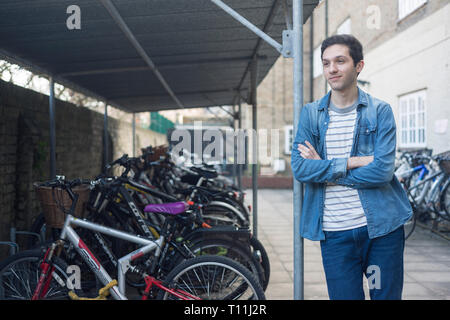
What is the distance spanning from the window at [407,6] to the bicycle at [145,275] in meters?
6.00

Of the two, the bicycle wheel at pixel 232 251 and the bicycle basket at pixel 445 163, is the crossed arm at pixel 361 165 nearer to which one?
the bicycle wheel at pixel 232 251

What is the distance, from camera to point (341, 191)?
196cm

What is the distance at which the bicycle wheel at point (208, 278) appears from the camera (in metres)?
2.59

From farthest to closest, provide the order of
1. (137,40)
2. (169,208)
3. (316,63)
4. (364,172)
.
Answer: (316,63) → (137,40) → (169,208) → (364,172)

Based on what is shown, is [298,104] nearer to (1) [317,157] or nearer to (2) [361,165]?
(1) [317,157]

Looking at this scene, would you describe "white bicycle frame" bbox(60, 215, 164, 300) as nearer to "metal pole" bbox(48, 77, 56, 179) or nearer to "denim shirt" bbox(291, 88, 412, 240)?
"denim shirt" bbox(291, 88, 412, 240)

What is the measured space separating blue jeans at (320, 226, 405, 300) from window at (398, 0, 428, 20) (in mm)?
6058

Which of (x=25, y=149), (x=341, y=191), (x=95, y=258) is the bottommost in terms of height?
(x=95, y=258)

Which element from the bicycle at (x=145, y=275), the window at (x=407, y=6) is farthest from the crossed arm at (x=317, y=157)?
the window at (x=407, y=6)

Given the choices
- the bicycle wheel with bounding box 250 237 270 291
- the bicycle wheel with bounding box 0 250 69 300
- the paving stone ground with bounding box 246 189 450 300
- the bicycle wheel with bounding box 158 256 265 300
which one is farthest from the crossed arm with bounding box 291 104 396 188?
the paving stone ground with bounding box 246 189 450 300

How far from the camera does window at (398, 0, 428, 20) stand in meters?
7.00

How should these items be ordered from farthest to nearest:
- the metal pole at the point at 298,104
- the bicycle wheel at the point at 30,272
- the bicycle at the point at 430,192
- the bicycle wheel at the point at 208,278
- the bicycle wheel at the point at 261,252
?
1. the bicycle at the point at 430,192
2. the bicycle wheel at the point at 261,252
3. the bicycle wheel at the point at 30,272
4. the bicycle wheel at the point at 208,278
5. the metal pole at the point at 298,104

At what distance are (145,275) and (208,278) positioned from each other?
0.46 meters

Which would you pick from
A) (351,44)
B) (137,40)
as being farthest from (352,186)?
(137,40)
